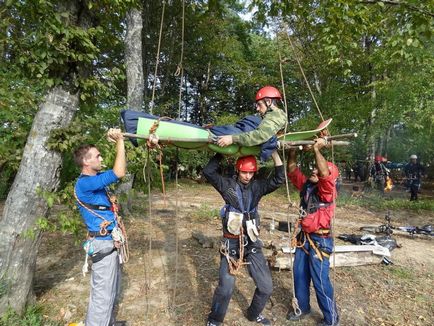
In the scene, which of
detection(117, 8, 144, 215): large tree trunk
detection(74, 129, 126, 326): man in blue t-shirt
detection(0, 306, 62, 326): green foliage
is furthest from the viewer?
detection(117, 8, 144, 215): large tree trunk

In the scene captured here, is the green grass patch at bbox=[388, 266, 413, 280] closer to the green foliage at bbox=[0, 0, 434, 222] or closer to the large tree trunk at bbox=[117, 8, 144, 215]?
the green foliage at bbox=[0, 0, 434, 222]

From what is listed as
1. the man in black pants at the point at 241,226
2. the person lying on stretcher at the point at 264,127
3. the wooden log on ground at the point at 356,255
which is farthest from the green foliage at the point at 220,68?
the wooden log on ground at the point at 356,255

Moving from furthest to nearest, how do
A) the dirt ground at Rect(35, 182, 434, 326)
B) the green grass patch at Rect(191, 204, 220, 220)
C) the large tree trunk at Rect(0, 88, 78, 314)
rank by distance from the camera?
the green grass patch at Rect(191, 204, 220, 220) < the dirt ground at Rect(35, 182, 434, 326) < the large tree trunk at Rect(0, 88, 78, 314)

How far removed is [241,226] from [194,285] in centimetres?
188

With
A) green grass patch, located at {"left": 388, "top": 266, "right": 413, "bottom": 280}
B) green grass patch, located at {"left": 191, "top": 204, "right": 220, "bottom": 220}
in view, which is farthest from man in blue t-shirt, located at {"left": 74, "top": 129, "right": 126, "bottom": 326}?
green grass patch, located at {"left": 191, "top": 204, "right": 220, "bottom": 220}

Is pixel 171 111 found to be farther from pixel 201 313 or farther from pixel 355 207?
pixel 201 313

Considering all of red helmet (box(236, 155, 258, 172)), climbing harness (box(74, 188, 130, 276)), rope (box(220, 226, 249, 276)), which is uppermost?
red helmet (box(236, 155, 258, 172))

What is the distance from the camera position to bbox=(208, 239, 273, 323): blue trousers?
12.5 ft

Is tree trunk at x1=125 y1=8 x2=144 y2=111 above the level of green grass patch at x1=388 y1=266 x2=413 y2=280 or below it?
above

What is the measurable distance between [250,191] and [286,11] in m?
3.05

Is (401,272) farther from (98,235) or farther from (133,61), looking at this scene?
(133,61)

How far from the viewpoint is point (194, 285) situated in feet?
17.0

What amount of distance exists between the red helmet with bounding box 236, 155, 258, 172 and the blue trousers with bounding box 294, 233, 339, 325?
3.85 feet

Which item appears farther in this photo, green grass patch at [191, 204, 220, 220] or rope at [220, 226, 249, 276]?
green grass patch at [191, 204, 220, 220]
